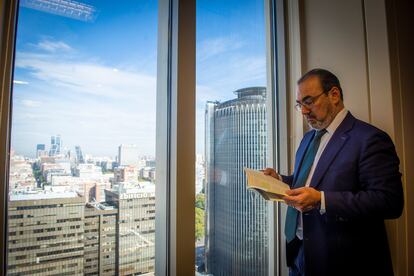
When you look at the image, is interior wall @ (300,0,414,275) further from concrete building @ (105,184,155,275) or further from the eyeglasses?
concrete building @ (105,184,155,275)

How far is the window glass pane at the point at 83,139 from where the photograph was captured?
109 cm

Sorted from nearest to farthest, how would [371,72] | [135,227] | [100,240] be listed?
[100,240], [135,227], [371,72]

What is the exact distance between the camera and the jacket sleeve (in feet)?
3.32

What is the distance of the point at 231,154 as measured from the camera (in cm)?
169

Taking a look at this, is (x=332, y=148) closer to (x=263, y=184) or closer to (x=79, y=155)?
(x=263, y=184)

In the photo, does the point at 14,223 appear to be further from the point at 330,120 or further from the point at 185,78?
the point at 330,120

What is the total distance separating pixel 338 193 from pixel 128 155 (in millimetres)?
976

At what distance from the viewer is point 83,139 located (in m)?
1.21

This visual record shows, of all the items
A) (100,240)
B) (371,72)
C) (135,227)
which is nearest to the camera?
(100,240)

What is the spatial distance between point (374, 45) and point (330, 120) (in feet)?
2.07

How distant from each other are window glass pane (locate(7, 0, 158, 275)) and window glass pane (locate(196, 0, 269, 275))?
0.30 m

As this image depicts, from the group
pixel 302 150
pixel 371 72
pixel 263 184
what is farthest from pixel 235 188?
pixel 371 72

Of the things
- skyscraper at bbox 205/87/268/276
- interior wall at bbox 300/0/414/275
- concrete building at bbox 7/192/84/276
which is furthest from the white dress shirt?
concrete building at bbox 7/192/84/276

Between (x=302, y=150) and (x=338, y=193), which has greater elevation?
(x=302, y=150)
